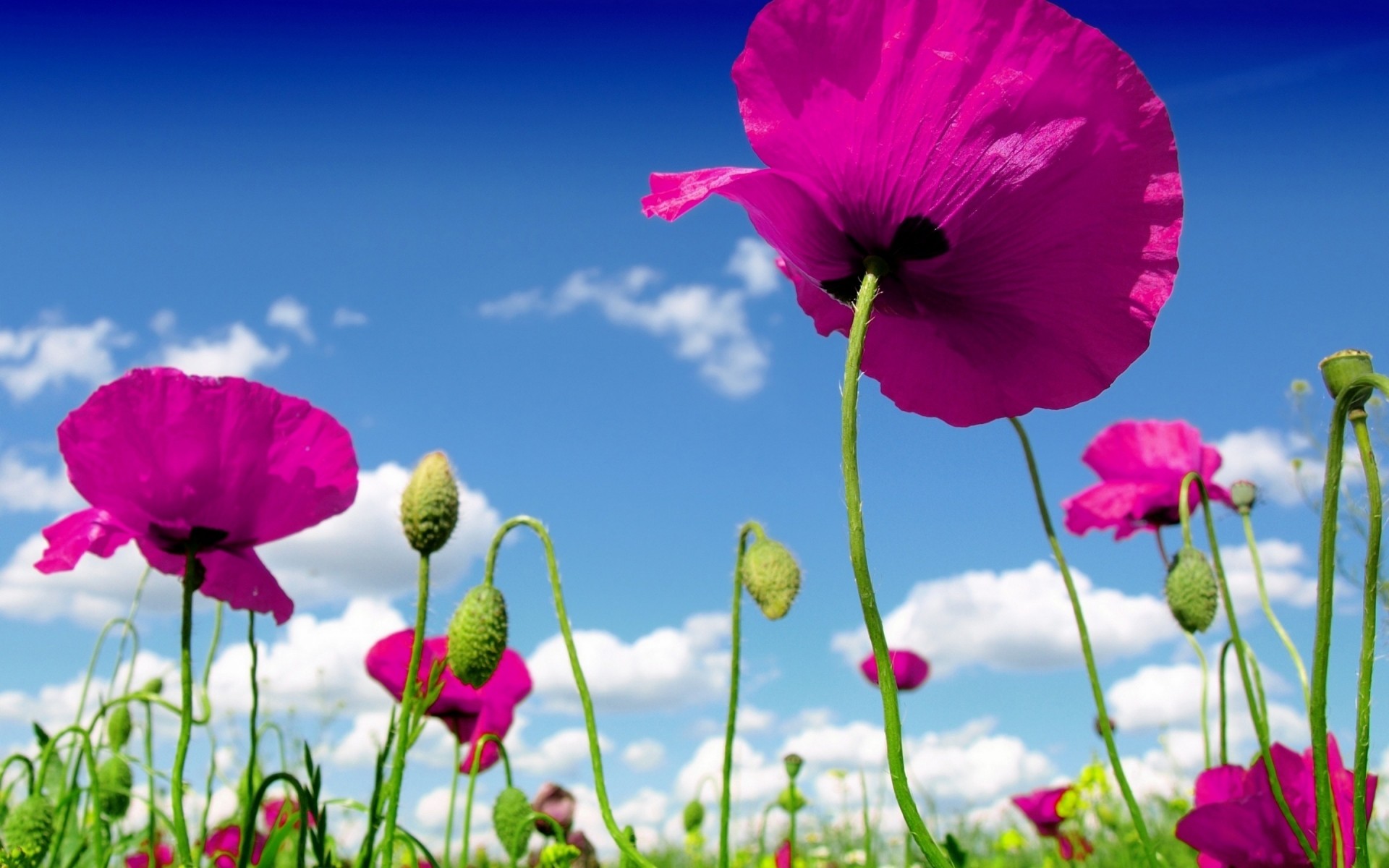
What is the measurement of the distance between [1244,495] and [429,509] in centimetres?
198

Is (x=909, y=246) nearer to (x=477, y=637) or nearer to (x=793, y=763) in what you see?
(x=477, y=637)

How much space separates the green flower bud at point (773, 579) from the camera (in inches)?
68.7

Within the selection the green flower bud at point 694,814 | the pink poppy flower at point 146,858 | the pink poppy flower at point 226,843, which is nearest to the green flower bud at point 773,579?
the green flower bud at point 694,814

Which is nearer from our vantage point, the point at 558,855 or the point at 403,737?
the point at 403,737

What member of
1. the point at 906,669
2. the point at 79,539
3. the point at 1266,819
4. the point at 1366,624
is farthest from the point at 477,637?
the point at 906,669

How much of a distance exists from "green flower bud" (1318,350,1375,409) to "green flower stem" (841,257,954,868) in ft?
1.66

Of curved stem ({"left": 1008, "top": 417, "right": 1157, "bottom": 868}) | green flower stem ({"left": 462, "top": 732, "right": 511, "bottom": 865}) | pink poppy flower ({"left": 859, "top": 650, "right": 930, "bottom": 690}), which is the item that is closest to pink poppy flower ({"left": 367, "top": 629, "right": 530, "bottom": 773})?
green flower stem ({"left": 462, "top": 732, "right": 511, "bottom": 865})

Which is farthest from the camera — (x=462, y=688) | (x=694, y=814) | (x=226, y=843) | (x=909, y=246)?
(x=226, y=843)

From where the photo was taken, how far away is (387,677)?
2.72 m

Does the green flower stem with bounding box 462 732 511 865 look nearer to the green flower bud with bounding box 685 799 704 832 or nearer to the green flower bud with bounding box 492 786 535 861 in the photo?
the green flower bud with bounding box 492 786 535 861

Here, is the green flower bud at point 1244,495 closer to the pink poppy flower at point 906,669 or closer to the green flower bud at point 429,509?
the green flower bud at point 429,509

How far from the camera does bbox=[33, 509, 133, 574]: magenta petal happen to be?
1995 mm

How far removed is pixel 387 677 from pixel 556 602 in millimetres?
1267

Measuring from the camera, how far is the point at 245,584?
2061mm
